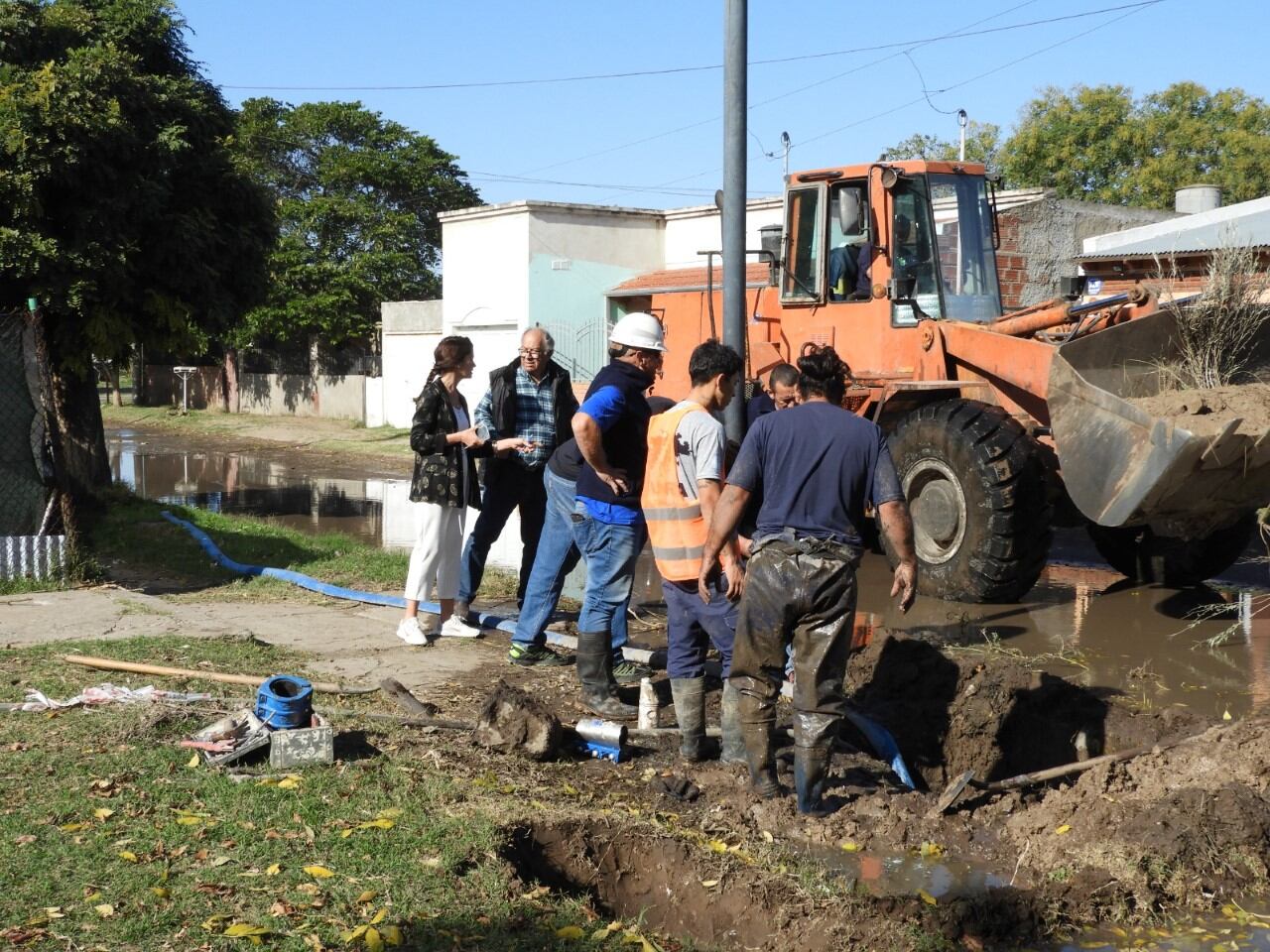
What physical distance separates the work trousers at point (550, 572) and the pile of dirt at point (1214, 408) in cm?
348

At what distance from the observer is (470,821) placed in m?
4.75

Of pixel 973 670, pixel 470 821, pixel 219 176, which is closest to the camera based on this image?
pixel 470 821

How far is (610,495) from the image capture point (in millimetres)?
6598

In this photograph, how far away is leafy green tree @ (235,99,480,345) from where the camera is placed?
3606 centimetres

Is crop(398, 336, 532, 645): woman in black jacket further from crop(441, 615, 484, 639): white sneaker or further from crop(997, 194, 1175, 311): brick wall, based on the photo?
crop(997, 194, 1175, 311): brick wall

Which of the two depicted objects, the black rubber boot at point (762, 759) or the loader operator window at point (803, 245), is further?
the loader operator window at point (803, 245)

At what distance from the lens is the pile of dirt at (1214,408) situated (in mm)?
7465

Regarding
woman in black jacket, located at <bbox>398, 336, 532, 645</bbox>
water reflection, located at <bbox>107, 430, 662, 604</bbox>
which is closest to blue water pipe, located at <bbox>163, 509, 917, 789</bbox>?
woman in black jacket, located at <bbox>398, 336, 532, 645</bbox>

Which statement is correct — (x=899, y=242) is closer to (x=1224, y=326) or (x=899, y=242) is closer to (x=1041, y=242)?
(x=1224, y=326)

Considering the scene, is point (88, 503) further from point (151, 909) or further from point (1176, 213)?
point (1176, 213)

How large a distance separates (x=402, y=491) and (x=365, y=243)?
22.4 metres

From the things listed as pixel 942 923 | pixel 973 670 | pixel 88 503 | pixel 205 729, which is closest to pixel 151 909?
A: pixel 205 729

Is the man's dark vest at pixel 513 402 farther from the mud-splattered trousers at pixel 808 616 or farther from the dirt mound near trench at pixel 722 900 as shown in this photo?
the dirt mound near trench at pixel 722 900

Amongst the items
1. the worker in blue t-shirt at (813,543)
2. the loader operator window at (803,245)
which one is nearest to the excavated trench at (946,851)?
the worker in blue t-shirt at (813,543)
